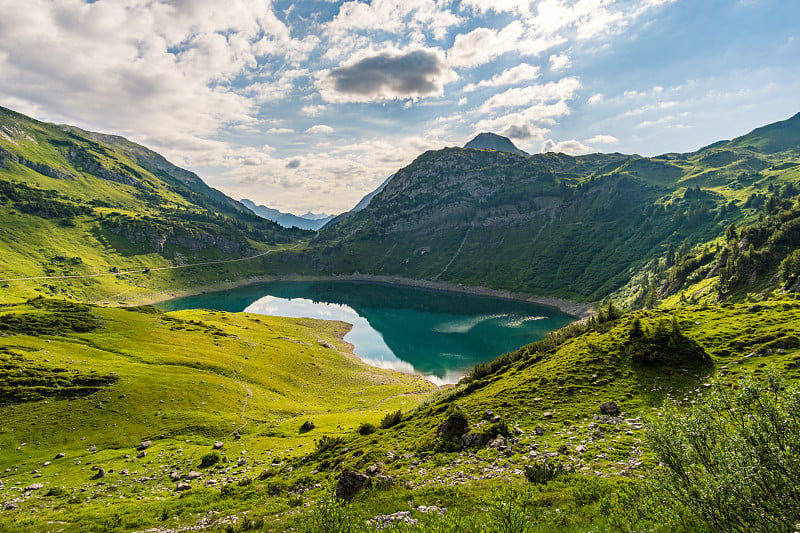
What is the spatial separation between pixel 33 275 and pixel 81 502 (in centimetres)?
24367

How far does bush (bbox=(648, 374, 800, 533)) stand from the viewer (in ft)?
26.3

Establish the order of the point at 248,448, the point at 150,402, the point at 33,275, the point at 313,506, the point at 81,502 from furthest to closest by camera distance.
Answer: the point at 33,275
the point at 150,402
the point at 248,448
the point at 81,502
the point at 313,506

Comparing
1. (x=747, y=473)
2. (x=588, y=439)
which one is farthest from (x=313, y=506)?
(x=747, y=473)

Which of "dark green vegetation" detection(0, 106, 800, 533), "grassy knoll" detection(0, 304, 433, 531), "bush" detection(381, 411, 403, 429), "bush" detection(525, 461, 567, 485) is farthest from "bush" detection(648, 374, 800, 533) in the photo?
"bush" detection(381, 411, 403, 429)

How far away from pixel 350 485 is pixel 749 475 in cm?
1725

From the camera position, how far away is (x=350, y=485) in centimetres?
1877

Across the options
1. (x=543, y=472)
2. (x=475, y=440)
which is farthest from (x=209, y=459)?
(x=543, y=472)

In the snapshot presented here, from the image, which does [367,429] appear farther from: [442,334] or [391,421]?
[442,334]

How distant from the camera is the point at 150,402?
141 ft

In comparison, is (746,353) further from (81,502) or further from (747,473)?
(81,502)

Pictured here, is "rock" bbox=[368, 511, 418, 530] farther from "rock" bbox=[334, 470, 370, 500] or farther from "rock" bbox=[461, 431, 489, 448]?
"rock" bbox=[461, 431, 489, 448]

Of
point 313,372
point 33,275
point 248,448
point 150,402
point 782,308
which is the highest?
point 33,275

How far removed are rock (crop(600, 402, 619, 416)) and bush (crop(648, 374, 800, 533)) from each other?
14.7m

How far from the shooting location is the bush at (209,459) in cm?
3020
